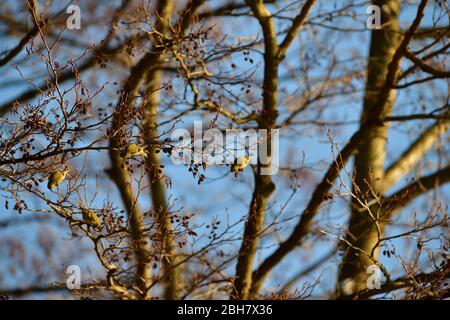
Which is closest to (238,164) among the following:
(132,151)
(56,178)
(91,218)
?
(132,151)

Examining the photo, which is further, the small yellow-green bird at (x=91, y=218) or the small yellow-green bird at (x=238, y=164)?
the small yellow-green bird at (x=238, y=164)

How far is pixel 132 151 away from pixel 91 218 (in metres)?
0.62

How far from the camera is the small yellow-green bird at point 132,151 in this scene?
431 centimetres

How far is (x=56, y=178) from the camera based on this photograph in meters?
4.36

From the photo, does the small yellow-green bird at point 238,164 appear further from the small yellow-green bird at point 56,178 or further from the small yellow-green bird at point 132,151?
the small yellow-green bird at point 56,178

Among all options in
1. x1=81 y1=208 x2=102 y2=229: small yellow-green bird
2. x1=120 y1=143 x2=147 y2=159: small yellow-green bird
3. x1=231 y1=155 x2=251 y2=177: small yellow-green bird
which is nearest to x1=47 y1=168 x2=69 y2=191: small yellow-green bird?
x1=81 y1=208 x2=102 y2=229: small yellow-green bird

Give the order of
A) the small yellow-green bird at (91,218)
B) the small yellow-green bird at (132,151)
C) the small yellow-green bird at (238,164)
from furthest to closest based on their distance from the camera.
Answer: the small yellow-green bird at (238,164), the small yellow-green bird at (91,218), the small yellow-green bird at (132,151)

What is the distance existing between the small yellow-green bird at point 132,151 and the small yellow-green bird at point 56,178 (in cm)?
43

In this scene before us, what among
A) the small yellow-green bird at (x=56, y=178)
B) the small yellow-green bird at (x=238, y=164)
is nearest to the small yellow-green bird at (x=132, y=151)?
the small yellow-green bird at (x=56, y=178)

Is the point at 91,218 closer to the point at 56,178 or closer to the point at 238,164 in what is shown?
the point at 56,178

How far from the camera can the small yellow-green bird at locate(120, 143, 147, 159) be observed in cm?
431

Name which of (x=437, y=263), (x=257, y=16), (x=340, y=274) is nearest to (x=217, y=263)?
(x=340, y=274)

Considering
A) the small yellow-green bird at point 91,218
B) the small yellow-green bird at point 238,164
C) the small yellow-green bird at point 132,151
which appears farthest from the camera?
the small yellow-green bird at point 238,164

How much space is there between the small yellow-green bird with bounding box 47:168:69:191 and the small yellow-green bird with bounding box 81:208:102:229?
275 mm
